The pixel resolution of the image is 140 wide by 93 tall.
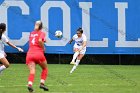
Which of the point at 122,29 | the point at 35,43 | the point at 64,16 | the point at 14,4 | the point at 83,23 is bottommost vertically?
the point at 122,29

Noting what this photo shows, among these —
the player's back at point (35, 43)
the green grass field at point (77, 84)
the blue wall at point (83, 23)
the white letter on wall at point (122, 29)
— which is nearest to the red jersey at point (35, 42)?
the player's back at point (35, 43)

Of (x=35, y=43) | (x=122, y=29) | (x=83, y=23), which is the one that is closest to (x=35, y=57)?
(x=35, y=43)

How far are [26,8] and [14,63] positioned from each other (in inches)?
129

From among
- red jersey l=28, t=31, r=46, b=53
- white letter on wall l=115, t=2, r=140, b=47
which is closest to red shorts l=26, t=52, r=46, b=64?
red jersey l=28, t=31, r=46, b=53

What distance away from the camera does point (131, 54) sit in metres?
29.6

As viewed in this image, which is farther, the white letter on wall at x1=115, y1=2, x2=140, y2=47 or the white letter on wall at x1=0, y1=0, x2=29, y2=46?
the white letter on wall at x1=115, y1=2, x2=140, y2=47

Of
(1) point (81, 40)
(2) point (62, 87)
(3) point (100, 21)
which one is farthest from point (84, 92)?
(3) point (100, 21)

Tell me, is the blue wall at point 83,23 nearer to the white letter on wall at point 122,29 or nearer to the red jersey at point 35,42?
the white letter on wall at point 122,29

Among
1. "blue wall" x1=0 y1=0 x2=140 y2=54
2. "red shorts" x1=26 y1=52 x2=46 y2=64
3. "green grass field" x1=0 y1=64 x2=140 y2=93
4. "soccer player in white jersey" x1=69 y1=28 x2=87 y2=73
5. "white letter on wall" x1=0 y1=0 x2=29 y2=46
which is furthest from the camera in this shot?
"blue wall" x1=0 y1=0 x2=140 y2=54

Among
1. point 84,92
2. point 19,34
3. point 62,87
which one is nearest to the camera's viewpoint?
point 84,92

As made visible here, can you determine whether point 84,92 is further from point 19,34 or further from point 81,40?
point 19,34

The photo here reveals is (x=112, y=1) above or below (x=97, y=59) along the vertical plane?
above

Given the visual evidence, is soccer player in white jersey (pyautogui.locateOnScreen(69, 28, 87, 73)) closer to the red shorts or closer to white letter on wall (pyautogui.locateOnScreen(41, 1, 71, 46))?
white letter on wall (pyautogui.locateOnScreen(41, 1, 71, 46))

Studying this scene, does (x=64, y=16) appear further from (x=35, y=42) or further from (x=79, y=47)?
(x=35, y=42)
